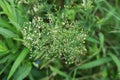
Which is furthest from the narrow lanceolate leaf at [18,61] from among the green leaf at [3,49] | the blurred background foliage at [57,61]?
the green leaf at [3,49]

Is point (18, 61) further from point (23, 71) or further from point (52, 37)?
point (52, 37)

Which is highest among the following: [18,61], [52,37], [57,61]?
[52,37]

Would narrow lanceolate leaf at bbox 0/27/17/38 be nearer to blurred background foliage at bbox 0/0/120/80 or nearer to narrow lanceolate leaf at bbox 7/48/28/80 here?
blurred background foliage at bbox 0/0/120/80

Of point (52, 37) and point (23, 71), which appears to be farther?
point (23, 71)

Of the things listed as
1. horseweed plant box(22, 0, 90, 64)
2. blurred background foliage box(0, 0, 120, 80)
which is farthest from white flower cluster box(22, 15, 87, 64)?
blurred background foliage box(0, 0, 120, 80)

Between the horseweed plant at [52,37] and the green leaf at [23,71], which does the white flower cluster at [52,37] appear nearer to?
the horseweed plant at [52,37]

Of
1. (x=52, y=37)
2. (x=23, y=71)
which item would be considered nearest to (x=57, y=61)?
(x=23, y=71)

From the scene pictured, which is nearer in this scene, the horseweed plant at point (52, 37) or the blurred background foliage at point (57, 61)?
the horseweed plant at point (52, 37)
